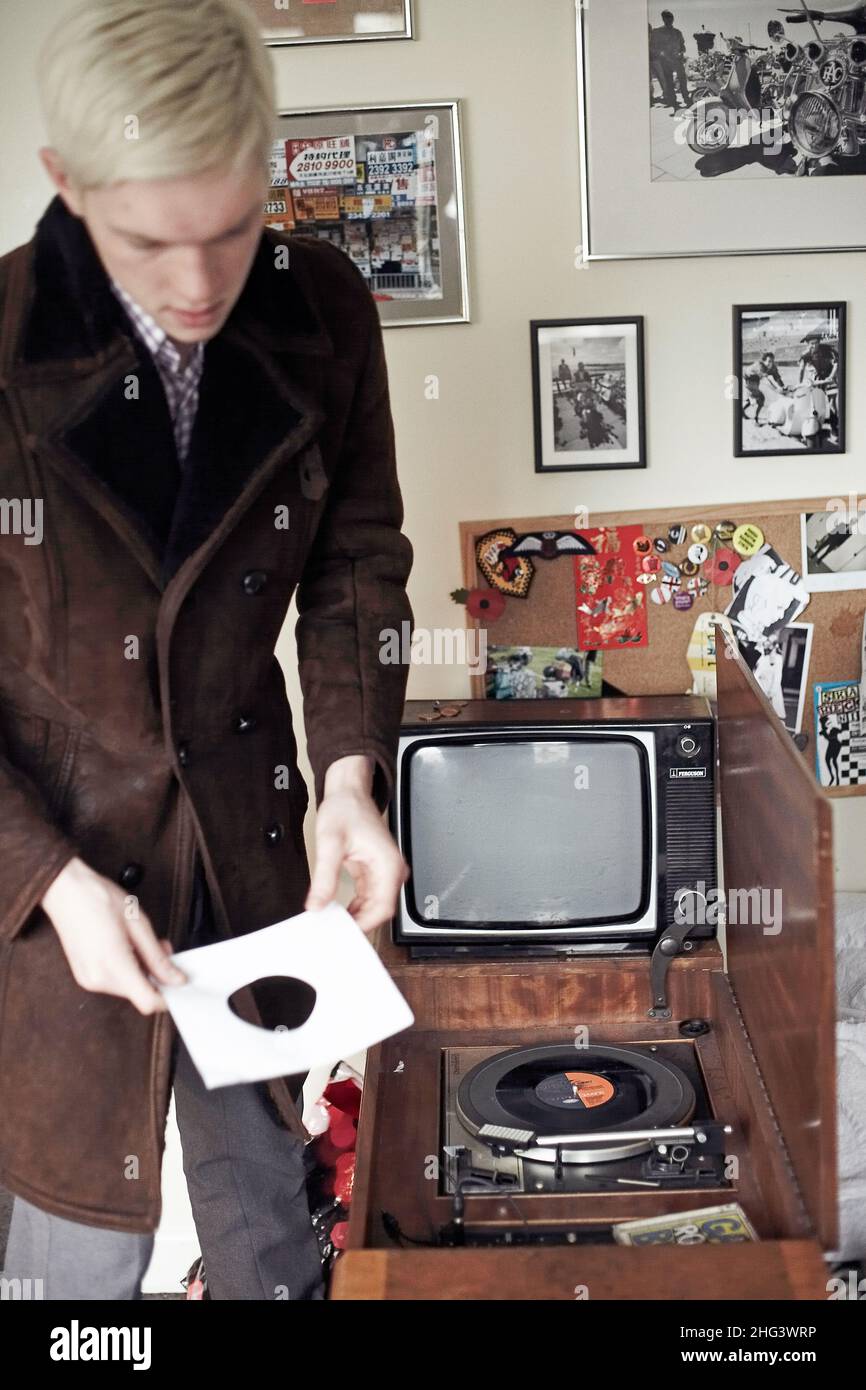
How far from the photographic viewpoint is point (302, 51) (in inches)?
69.7

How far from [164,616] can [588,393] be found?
3.37 feet

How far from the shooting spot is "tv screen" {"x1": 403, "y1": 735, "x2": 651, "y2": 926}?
1.51 m

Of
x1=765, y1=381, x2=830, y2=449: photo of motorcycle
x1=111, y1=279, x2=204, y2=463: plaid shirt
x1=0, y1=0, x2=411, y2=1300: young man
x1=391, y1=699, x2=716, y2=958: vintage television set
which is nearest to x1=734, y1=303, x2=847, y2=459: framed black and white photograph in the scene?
x1=765, y1=381, x2=830, y2=449: photo of motorcycle

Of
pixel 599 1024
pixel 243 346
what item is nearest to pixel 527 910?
pixel 599 1024

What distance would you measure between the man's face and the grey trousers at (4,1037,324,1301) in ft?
2.07

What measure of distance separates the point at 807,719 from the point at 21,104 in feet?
4.86

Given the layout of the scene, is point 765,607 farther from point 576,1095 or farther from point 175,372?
point 175,372

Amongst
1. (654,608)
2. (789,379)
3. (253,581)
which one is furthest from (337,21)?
(253,581)

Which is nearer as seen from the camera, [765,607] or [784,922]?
[784,922]

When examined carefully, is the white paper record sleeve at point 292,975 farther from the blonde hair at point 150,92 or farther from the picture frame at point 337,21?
the picture frame at point 337,21

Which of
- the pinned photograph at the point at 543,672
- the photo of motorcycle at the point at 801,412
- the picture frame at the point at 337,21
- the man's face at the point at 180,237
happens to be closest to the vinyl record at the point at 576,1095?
the pinned photograph at the point at 543,672

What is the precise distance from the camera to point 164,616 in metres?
1.01

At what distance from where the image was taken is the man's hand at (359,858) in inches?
39.3

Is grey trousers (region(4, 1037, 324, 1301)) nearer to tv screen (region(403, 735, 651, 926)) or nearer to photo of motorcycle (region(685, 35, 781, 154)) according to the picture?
tv screen (region(403, 735, 651, 926))
